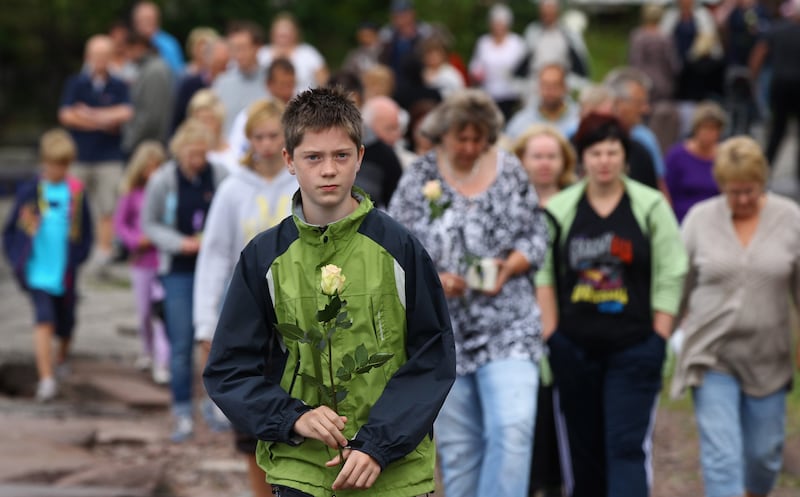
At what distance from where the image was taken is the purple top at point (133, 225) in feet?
37.2

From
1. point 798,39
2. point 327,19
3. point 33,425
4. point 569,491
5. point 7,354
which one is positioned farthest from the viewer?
point 327,19

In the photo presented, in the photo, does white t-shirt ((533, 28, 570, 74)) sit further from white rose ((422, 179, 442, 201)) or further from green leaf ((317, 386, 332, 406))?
green leaf ((317, 386, 332, 406))

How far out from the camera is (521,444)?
619 cm

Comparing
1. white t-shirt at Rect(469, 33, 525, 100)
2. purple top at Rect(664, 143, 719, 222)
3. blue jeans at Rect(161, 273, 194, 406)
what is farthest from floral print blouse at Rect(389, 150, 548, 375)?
white t-shirt at Rect(469, 33, 525, 100)

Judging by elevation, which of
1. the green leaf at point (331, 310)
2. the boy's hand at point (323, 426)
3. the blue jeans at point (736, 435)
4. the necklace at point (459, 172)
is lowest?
the blue jeans at point (736, 435)

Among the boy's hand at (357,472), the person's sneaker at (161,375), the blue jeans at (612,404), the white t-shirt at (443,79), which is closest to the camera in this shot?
the boy's hand at (357,472)

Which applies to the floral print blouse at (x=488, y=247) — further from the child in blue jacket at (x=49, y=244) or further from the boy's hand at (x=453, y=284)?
the child in blue jacket at (x=49, y=244)

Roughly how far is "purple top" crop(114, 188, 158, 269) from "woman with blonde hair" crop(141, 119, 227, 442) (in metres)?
1.77

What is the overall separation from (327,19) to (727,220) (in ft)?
58.9

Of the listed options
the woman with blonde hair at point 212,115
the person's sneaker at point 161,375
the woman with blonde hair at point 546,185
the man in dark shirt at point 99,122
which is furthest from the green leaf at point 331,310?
the man in dark shirt at point 99,122

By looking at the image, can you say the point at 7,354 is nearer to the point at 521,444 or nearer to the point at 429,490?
the point at 521,444

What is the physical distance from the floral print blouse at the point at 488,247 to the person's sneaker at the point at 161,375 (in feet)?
18.0

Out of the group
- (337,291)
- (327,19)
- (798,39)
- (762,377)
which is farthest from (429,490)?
(327,19)

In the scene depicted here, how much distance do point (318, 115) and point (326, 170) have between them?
0.18 metres
